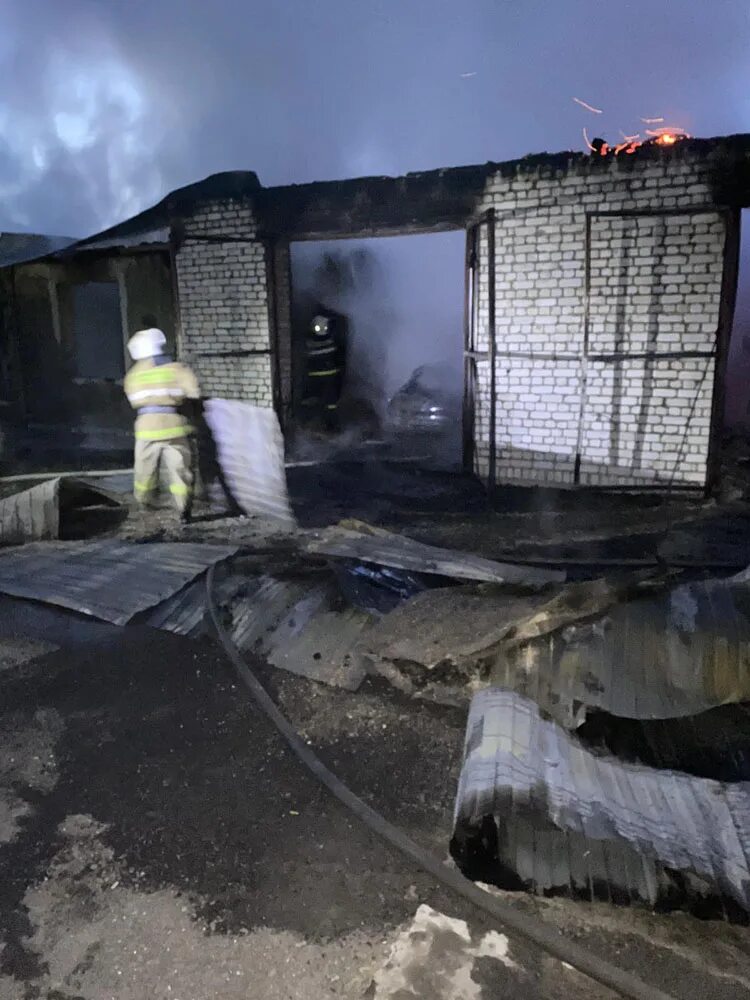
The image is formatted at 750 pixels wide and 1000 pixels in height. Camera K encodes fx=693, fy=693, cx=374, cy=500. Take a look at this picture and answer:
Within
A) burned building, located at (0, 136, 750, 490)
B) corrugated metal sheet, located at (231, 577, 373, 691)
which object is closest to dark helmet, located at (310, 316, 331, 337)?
burned building, located at (0, 136, 750, 490)

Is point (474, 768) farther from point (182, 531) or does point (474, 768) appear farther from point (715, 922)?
point (182, 531)

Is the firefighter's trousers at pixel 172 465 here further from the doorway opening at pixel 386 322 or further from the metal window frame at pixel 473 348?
the doorway opening at pixel 386 322

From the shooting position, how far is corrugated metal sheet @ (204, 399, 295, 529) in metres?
6.40

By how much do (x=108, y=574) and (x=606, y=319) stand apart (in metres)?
5.26

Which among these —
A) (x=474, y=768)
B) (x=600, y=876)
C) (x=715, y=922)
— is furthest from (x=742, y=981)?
(x=474, y=768)

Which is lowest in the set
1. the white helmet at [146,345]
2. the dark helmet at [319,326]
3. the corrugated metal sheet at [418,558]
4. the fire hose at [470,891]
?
the fire hose at [470,891]

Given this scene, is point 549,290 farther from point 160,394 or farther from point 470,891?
point 470,891

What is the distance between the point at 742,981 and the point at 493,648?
62.6 inches

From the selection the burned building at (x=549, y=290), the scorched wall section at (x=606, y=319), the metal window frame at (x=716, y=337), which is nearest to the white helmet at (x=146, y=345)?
the burned building at (x=549, y=290)

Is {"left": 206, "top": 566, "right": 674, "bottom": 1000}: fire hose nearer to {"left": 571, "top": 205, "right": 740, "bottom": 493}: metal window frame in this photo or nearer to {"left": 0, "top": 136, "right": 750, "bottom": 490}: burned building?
{"left": 0, "top": 136, "right": 750, "bottom": 490}: burned building

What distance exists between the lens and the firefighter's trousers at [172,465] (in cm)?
630

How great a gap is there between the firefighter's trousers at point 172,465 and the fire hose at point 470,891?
3279 mm

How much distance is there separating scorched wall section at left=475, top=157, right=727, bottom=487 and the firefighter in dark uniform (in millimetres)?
4189

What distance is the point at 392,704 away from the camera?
344 centimetres
